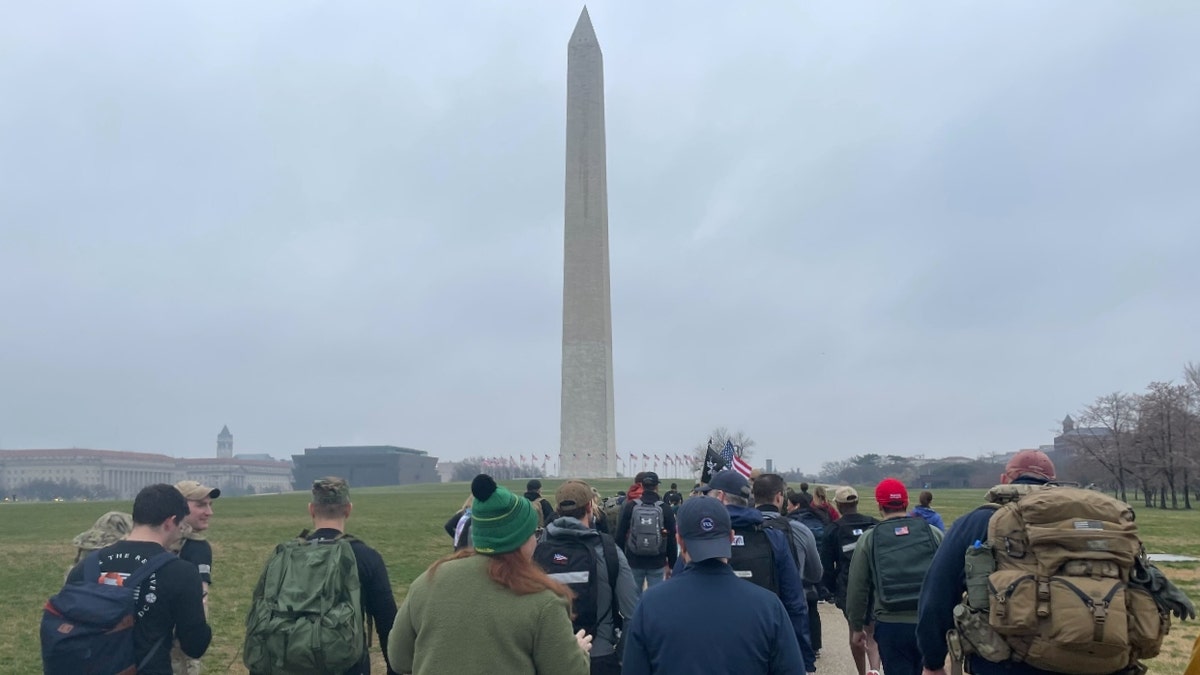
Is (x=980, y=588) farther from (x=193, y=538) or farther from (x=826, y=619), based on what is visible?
(x=826, y=619)

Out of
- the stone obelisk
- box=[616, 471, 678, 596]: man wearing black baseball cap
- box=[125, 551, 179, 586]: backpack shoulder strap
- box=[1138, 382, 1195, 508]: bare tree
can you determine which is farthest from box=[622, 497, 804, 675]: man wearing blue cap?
box=[1138, 382, 1195, 508]: bare tree

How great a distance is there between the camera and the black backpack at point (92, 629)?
4.15m

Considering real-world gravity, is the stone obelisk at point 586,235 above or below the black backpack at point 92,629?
above

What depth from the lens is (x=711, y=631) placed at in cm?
359

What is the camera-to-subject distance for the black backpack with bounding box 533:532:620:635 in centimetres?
507

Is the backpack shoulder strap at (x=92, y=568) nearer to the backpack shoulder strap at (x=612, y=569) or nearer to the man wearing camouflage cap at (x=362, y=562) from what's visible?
the man wearing camouflage cap at (x=362, y=562)

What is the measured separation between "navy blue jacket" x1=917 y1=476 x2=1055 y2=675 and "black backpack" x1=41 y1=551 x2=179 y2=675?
328 centimetres

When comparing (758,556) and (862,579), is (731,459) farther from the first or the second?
(758,556)

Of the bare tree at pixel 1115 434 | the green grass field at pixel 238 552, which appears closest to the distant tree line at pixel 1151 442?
the bare tree at pixel 1115 434

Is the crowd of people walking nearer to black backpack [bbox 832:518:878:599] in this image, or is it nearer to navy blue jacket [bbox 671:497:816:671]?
→ navy blue jacket [bbox 671:497:816:671]

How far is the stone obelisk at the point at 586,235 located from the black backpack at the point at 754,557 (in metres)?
44.8

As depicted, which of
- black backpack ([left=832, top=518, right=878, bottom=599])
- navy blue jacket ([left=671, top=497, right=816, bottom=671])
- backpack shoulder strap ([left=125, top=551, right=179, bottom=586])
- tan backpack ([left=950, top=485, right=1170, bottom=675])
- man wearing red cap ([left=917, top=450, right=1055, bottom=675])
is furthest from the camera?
black backpack ([left=832, top=518, right=878, bottom=599])

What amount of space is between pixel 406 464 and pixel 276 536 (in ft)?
341

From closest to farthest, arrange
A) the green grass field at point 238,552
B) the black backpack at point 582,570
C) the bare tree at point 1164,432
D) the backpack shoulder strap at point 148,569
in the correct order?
the backpack shoulder strap at point 148,569
the black backpack at point 582,570
the green grass field at point 238,552
the bare tree at point 1164,432
